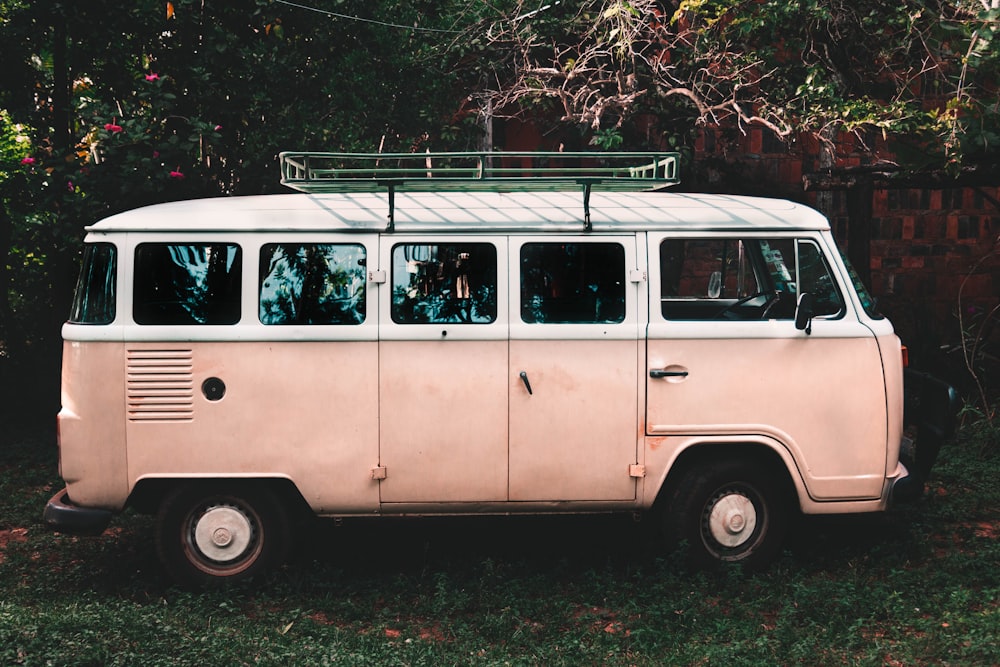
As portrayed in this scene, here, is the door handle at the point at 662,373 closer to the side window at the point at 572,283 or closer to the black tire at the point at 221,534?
the side window at the point at 572,283

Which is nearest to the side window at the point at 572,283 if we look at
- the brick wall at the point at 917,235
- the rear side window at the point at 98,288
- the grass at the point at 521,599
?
the grass at the point at 521,599

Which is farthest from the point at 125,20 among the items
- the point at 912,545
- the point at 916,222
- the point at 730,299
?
the point at 916,222

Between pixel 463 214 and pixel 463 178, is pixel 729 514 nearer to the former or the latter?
pixel 463 214

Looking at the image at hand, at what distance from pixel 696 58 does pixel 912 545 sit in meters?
5.18

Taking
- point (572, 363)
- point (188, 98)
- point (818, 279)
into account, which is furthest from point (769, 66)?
point (188, 98)

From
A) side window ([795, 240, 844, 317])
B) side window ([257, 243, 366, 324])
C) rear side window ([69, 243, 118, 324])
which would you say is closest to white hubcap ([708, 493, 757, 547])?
side window ([795, 240, 844, 317])

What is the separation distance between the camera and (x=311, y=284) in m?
5.87

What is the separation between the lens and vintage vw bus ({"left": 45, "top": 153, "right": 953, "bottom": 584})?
19.1ft

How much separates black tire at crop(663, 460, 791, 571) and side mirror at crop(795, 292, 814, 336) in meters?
0.86

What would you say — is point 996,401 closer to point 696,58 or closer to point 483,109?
point 696,58

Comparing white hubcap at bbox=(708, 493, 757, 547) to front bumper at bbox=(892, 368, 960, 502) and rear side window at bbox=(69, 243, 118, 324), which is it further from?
→ rear side window at bbox=(69, 243, 118, 324)

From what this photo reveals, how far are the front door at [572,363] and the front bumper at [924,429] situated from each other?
1.68m

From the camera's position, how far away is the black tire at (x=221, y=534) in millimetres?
5949

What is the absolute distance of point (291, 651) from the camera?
498 cm
